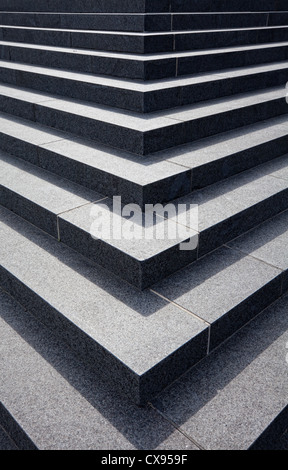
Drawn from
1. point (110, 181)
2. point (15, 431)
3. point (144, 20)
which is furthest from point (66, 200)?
point (144, 20)

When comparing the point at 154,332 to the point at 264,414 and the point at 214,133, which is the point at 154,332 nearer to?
the point at 264,414

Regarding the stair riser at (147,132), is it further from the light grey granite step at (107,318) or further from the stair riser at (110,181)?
the light grey granite step at (107,318)

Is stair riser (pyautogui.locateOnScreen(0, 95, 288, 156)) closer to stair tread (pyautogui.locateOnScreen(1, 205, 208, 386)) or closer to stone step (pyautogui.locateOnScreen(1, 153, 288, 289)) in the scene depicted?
stone step (pyautogui.locateOnScreen(1, 153, 288, 289))

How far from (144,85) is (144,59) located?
0.52m

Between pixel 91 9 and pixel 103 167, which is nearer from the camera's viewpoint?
pixel 103 167

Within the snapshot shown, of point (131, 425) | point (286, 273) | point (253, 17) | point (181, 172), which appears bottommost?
point (131, 425)

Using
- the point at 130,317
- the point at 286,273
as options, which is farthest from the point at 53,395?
the point at 286,273

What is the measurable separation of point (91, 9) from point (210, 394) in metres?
7.56

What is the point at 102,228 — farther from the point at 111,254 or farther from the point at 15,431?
the point at 15,431

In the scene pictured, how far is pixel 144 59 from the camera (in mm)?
5961

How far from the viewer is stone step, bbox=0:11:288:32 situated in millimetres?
6977

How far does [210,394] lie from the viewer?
3.17m

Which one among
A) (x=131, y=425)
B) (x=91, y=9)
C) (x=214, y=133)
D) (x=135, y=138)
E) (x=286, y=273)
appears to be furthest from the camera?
(x=91, y=9)

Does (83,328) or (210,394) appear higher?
(83,328)
